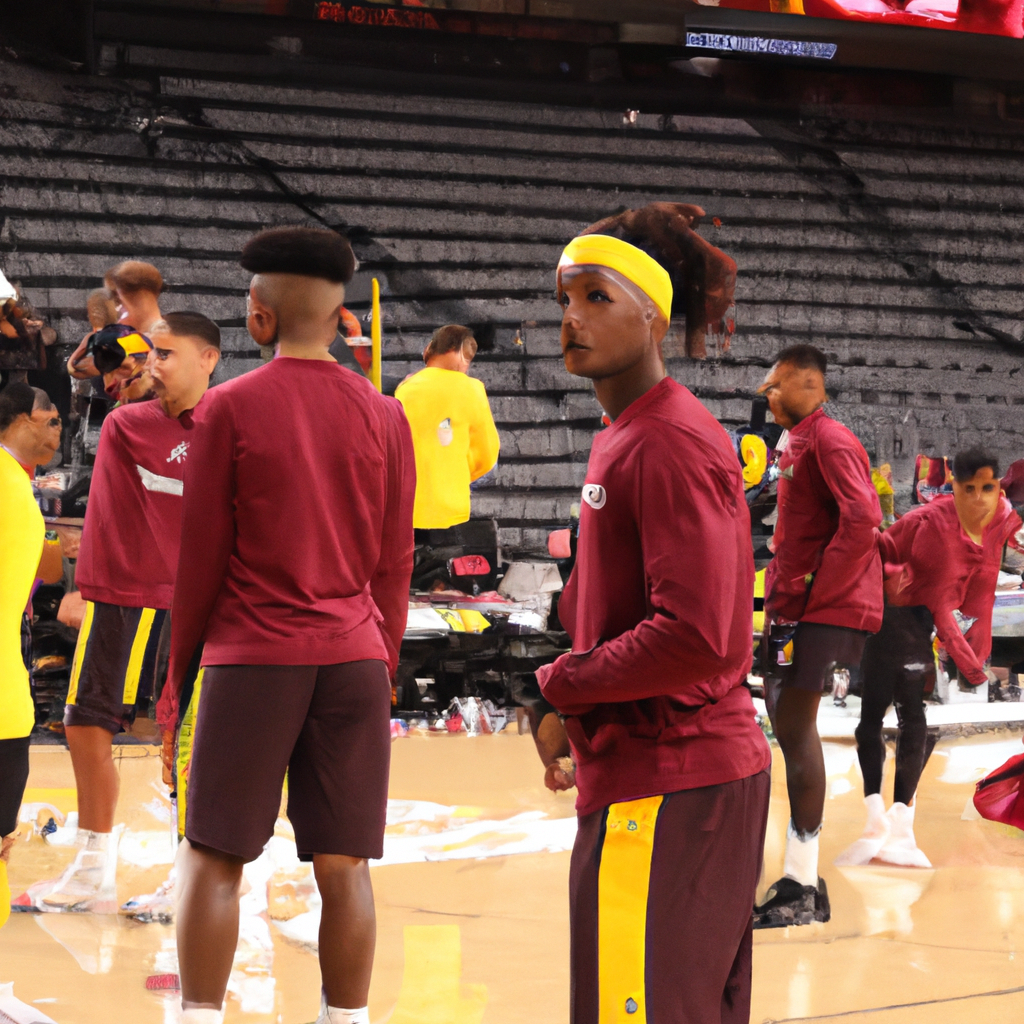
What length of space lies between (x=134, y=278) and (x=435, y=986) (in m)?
4.18

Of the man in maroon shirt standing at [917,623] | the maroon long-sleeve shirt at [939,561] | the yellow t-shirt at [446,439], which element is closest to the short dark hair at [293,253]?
the man in maroon shirt standing at [917,623]

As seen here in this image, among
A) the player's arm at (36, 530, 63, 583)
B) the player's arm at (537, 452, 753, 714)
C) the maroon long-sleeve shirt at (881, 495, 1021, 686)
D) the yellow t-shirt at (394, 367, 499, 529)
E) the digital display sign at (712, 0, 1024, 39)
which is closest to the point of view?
the player's arm at (537, 452, 753, 714)

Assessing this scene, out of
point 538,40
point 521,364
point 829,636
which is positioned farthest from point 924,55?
point 829,636

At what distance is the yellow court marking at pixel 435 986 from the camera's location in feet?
8.92

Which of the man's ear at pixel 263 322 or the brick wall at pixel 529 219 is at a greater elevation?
the brick wall at pixel 529 219

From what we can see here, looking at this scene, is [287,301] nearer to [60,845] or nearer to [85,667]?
[85,667]

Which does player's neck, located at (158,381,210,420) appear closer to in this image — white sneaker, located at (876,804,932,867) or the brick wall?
white sneaker, located at (876,804,932,867)

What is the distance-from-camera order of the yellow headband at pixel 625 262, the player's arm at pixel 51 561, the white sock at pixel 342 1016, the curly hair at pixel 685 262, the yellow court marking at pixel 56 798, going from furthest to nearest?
the player's arm at pixel 51 561, the yellow court marking at pixel 56 798, the white sock at pixel 342 1016, the curly hair at pixel 685 262, the yellow headband at pixel 625 262

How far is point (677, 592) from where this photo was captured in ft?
5.18

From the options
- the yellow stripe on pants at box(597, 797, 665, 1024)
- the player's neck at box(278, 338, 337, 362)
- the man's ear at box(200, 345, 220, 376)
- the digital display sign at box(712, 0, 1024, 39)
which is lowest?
the yellow stripe on pants at box(597, 797, 665, 1024)

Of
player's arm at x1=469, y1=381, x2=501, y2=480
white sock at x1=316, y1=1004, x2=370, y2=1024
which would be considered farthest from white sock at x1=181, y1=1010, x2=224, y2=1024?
player's arm at x1=469, y1=381, x2=501, y2=480

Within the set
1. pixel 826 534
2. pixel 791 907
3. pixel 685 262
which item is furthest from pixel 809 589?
pixel 685 262

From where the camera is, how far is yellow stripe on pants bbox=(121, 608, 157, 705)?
11.5 feet

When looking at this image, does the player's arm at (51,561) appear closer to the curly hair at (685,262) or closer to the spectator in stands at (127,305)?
the spectator in stands at (127,305)
